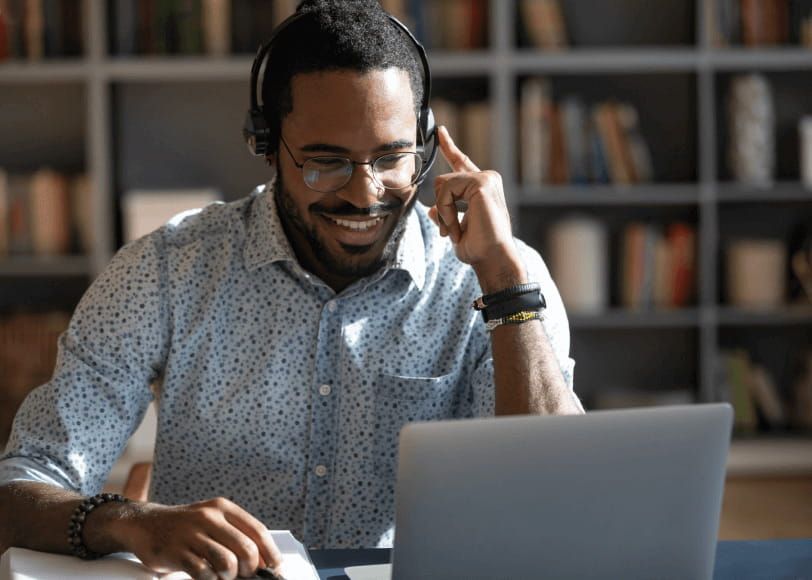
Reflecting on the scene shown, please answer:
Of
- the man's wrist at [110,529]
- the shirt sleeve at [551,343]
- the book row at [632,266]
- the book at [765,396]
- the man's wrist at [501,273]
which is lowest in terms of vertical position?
the book at [765,396]

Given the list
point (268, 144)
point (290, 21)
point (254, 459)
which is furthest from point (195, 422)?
point (290, 21)

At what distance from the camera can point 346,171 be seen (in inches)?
57.7

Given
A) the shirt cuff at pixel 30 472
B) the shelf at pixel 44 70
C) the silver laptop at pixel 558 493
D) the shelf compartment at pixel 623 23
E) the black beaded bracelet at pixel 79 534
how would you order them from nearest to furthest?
the silver laptop at pixel 558 493 < the black beaded bracelet at pixel 79 534 < the shirt cuff at pixel 30 472 < the shelf at pixel 44 70 < the shelf compartment at pixel 623 23

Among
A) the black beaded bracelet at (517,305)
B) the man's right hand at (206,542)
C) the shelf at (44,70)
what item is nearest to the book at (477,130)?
the shelf at (44,70)

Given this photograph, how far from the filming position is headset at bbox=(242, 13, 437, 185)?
1.53m

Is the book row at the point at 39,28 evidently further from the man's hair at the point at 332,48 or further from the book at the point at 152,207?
the man's hair at the point at 332,48

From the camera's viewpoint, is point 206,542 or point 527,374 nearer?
point 206,542

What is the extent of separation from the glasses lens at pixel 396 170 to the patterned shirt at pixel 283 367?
0.11 m

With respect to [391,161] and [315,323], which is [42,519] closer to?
[315,323]

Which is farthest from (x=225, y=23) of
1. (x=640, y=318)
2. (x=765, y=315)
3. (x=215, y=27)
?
(x=765, y=315)

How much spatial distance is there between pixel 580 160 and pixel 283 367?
2.21 m

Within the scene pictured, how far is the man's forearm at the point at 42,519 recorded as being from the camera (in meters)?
1.15

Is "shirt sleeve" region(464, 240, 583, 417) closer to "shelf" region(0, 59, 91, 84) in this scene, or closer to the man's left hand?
the man's left hand

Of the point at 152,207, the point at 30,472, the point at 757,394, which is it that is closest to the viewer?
the point at 30,472
